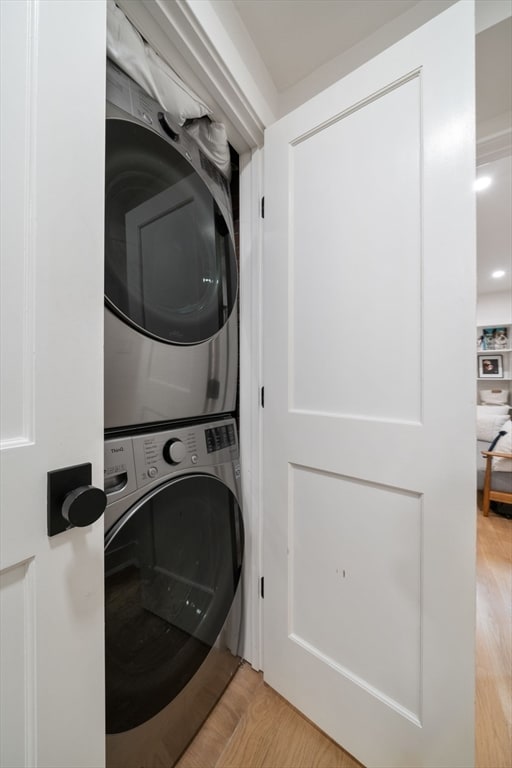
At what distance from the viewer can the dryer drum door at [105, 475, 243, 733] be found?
622 mm

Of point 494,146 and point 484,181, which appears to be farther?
point 484,181

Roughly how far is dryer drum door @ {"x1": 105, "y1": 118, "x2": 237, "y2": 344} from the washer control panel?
0.26 metres

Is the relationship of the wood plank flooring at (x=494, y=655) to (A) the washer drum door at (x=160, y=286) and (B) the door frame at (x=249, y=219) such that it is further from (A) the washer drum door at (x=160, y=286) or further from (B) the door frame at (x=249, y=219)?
(A) the washer drum door at (x=160, y=286)

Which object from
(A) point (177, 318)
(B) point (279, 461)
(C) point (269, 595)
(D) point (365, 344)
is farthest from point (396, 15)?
(C) point (269, 595)

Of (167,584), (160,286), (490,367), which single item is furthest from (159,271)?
(490,367)

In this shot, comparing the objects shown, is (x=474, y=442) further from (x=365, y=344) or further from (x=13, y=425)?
(x=13, y=425)

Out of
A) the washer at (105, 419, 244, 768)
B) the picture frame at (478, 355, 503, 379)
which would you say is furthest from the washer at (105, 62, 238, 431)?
the picture frame at (478, 355, 503, 379)

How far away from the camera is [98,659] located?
51cm

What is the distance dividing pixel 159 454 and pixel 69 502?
0.96 ft

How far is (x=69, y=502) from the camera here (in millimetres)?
429

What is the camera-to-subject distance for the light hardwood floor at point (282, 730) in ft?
2.71

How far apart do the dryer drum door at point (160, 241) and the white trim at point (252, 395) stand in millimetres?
157

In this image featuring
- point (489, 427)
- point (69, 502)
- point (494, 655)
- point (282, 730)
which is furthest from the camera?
point (489, 427)

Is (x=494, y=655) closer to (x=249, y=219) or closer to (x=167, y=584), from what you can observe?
(x=167, y=584)
